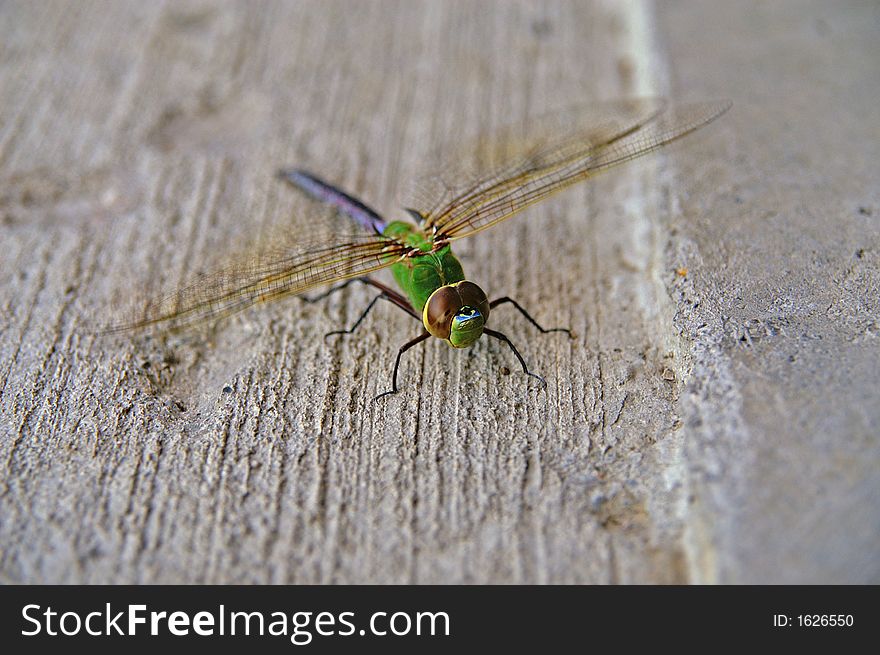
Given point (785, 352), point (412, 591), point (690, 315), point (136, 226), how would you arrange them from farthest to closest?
point (136, 226) → point (690, 315) → point (785, 352) → point (412, 591)

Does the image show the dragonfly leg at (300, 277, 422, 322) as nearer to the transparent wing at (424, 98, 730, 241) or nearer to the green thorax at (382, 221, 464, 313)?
the green thorax at (382, 221, 464, 313)

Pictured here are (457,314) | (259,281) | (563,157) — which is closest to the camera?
(457,314)

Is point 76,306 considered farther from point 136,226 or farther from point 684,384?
point 684,384

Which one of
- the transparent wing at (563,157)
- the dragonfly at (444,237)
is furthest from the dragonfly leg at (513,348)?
the transparent wing at (563,157)

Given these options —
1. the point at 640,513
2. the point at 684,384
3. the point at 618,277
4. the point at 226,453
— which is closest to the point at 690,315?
the point at 684,384

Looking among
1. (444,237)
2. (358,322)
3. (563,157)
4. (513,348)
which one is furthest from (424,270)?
(563,157)

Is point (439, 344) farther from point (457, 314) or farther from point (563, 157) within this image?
point (563, 157)
